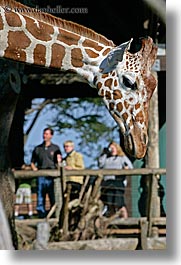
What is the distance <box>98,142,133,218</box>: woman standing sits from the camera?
6.33 m

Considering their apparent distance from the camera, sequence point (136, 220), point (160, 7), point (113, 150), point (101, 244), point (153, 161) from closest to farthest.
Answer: point (160, 7) < point (101, 244) < point (136, 220) < point (153, 161) < point (113, 150)

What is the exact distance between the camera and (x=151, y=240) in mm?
6086

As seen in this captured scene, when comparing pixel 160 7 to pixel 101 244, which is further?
pixel 101 244

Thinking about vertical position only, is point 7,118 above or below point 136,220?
above

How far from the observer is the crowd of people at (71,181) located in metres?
6.23

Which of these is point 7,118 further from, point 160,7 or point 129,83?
point 129,83

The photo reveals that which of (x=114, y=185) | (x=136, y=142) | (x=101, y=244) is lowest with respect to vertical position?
(x=101, y=244)

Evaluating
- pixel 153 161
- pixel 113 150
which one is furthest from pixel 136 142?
pixel 113 150

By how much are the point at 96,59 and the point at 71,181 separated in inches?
94.3

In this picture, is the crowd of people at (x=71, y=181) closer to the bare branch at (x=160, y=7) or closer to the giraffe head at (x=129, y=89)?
the bare branch at (x=160, y=7)

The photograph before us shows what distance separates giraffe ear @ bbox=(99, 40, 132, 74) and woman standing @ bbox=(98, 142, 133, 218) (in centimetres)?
248

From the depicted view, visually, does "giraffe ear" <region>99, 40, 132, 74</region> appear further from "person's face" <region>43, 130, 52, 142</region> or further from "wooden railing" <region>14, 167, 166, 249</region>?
"person's face" <region>43, 130, 52, 142</region>

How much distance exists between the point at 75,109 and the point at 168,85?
1168 cm

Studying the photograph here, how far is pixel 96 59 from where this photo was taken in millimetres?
3834
